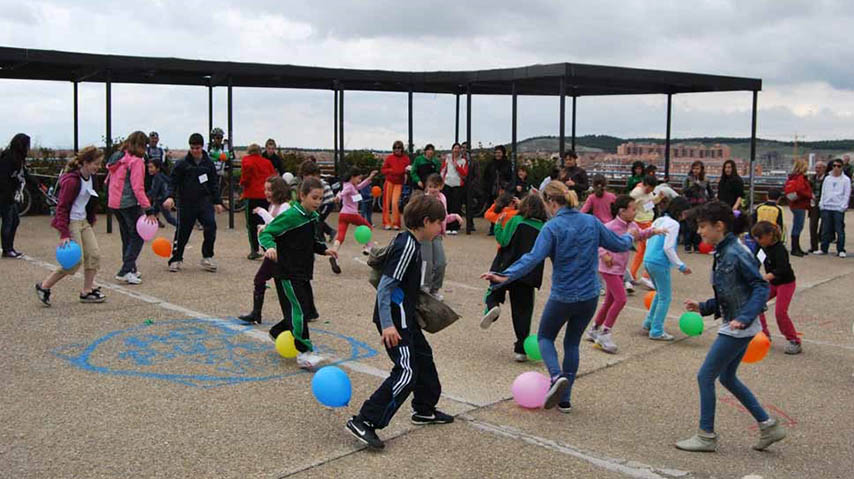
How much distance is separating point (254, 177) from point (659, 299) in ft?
21.8

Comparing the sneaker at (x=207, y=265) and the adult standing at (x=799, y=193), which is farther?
the adult standing at (x=799, y=193)

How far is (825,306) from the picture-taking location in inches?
407

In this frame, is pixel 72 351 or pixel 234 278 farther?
pixel 234 278

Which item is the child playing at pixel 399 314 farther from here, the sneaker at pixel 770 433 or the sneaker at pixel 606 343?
the sneaker at pixel 606 343

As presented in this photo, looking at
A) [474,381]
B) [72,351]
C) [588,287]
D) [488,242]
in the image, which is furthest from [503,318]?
[488,242]

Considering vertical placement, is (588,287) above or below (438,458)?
above

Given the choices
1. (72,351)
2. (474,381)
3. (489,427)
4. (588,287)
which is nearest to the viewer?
(489,427)

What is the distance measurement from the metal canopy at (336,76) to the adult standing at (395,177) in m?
1.73

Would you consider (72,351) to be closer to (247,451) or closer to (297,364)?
(297,364)

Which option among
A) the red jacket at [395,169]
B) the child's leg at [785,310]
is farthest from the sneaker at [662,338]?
the red jacket at [395,169]

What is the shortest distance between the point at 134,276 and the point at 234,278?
47.0 inches

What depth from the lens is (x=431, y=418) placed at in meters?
5.49

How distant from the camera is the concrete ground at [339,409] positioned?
481 centimetres

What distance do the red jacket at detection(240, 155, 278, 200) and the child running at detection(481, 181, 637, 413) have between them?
746 centimetres
